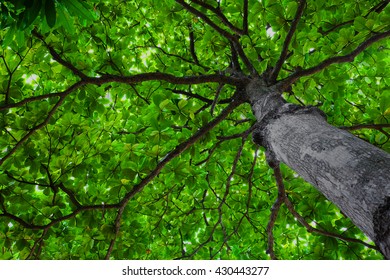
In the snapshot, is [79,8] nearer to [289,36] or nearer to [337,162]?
[337,162]

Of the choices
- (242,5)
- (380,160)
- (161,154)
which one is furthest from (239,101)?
(380,160)

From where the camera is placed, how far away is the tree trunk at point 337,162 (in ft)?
2.85

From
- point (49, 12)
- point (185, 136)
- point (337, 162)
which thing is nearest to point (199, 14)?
point (185, 136)

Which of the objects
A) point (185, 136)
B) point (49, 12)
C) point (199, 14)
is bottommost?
point (49, 12)

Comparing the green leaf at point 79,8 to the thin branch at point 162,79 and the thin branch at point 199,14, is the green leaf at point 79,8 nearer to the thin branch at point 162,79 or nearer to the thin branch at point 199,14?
the thin branch at point 162,79

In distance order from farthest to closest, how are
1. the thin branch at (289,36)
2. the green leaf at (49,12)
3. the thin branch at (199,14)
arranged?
the thin branch at (199,14), the thin branch at (289,36), the green leaf at (49,12)

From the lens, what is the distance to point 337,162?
108cm

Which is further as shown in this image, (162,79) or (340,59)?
(162,79)

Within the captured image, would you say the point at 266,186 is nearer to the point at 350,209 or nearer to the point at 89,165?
the point at 89,165

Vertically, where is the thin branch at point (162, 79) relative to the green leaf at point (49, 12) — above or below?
above

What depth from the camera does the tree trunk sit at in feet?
2.85

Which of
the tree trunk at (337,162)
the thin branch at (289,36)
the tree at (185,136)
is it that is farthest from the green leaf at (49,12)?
the thin branch at (289,36)

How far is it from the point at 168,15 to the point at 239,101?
112 cm

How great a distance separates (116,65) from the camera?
2.50 m
